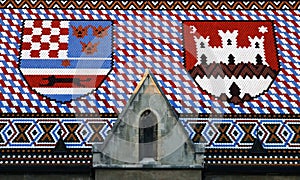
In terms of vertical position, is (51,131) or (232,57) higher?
(232,57)

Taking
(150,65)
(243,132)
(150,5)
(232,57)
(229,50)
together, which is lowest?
(243,132)

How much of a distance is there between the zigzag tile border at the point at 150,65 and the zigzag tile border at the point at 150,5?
116mm

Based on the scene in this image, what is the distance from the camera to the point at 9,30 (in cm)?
1397

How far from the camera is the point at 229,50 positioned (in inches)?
538

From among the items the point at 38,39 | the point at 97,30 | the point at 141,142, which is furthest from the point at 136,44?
the point at 141,142

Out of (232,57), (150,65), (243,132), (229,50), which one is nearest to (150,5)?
(150,65)

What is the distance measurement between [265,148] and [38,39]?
4190 mm

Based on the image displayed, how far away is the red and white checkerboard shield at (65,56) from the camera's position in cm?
1315

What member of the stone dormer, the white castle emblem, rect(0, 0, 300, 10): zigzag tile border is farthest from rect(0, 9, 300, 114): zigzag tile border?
the stone dormer

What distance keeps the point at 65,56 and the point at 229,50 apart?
2.68 m

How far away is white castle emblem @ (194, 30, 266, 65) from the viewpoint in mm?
13555

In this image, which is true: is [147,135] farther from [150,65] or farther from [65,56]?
[65,56]

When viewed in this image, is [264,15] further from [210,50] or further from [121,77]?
[121,77]

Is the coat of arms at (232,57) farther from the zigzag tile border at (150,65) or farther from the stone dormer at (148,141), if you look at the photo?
the stone dormer at (148,141)
